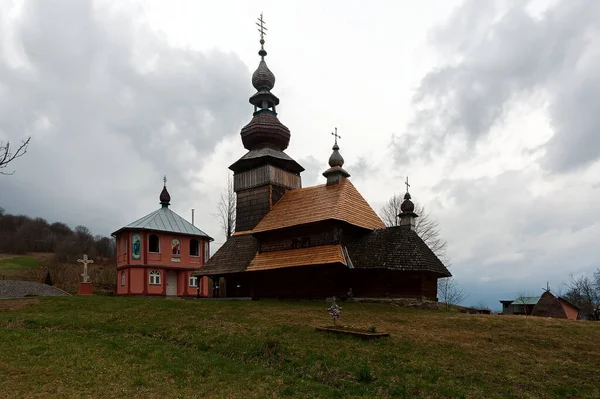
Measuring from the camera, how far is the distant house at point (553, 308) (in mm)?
37812

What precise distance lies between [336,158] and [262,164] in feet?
19.6

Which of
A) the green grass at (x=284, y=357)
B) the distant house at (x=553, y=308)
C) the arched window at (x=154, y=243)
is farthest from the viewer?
Result: the arched window at (x=154, y=243)

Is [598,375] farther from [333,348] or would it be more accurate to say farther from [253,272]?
[253,272]

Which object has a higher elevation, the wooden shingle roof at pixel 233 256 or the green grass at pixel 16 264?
the wooden shingle roof at pixel 233 256

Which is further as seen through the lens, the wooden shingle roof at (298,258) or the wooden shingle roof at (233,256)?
the wooden shingle roof at (233,256)

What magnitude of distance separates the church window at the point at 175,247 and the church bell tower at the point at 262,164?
867 centimetres

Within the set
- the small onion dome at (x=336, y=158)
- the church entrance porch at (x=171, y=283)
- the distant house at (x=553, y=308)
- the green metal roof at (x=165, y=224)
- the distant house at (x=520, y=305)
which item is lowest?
the distant house at (x=520, y=305)

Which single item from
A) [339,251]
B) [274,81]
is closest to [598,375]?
[339,251]

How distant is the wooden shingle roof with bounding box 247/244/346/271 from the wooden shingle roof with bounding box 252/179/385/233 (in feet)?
5.63

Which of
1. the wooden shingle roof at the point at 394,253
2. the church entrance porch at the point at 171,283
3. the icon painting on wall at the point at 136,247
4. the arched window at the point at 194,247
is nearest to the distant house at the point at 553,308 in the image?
the wooden shingle roof at the point at 394,253

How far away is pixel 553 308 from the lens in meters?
37.9

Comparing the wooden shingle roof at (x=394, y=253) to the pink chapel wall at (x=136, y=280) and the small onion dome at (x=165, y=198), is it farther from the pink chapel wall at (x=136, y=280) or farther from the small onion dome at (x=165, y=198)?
the small onion dome at (x=165, y=198)

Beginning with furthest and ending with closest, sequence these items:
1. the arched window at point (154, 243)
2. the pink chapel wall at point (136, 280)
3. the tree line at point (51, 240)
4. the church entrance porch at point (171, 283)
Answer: the tree line at point (51, 240) → the church entrance porch at point (171, 283) → the arched window at point (154, 243) → the pink chapel wall at point (136, 280)

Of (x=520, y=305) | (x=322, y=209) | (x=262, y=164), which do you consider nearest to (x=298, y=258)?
(x=322, y=209)
